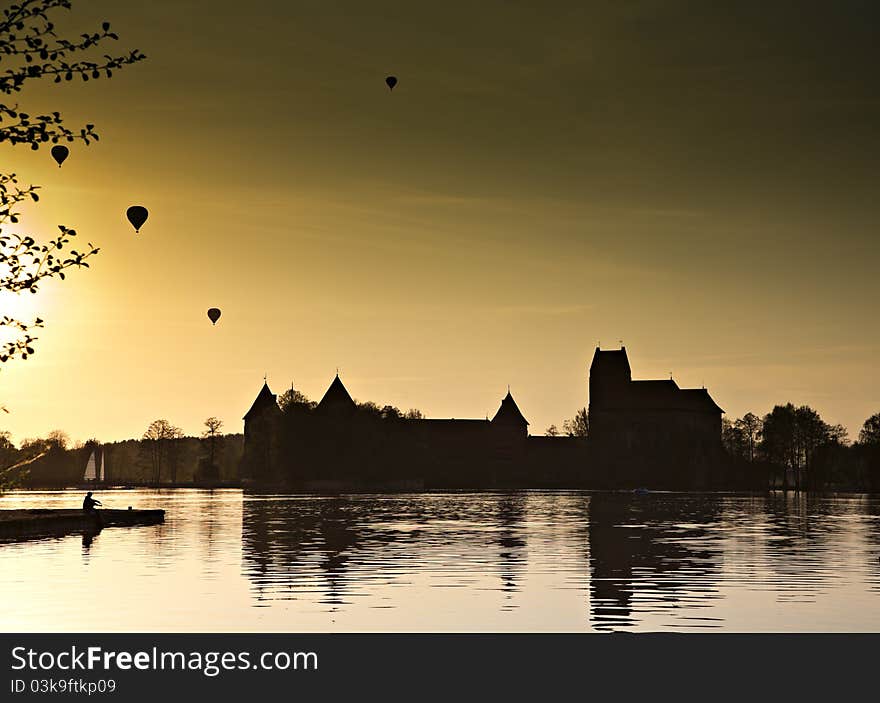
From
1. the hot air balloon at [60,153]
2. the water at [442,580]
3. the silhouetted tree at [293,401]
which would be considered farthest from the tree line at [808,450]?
the hot air balloon at [60,153]

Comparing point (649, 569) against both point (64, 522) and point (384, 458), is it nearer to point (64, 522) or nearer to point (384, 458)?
point (64, 522)

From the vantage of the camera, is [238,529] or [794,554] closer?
[794,554]

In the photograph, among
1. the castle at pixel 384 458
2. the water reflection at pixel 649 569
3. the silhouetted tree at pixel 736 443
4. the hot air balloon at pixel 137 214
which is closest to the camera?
the water reflection at pixel 649 569

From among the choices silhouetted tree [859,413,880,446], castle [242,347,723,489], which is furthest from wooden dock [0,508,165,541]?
silhouetted tree [859,413,880,446]

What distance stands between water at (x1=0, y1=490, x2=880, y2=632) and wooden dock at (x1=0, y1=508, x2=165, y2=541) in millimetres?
1760

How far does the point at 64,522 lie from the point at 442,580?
3057cm

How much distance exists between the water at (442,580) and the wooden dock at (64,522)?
176 cm

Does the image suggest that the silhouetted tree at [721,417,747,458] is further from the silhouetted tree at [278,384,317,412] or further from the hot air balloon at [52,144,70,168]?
the hot air balloon at [52,144,70,168]

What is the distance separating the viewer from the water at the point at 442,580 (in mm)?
23562

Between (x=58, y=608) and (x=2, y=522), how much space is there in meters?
27.8

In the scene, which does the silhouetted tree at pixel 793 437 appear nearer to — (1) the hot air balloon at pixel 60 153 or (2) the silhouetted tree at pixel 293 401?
(2) the silhouetted tree at pixel 293 401

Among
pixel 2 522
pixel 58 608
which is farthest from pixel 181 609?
pixel 2 522
